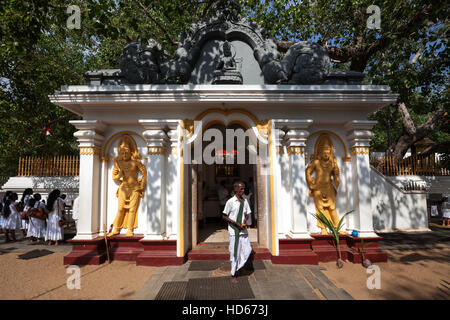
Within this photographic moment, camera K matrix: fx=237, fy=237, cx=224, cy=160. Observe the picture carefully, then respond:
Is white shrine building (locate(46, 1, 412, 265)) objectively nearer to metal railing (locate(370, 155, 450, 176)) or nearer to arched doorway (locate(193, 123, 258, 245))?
arched doorway (locate(193, 123, 258, 245))

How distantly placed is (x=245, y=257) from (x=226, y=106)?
3.38m

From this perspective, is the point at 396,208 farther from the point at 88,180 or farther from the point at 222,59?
the point at 88,180

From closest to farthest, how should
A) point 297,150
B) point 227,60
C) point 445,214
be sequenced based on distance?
point 297,150
point 227,60
point 445,214

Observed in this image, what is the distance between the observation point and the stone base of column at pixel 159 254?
5180 millimetres

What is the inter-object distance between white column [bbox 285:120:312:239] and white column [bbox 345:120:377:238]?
1.20 meters

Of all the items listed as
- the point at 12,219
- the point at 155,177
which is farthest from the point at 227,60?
the point at 12,219

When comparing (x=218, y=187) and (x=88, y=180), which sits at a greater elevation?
(x=88, y=180)

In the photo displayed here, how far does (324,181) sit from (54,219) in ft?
26.7

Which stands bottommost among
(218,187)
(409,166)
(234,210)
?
(234,210)

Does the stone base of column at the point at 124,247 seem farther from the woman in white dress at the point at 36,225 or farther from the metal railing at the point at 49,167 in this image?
the metal railing at the point at 49,167

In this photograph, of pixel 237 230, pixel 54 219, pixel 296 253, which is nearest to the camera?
pixel 237 230

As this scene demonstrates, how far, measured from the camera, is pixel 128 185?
5828 mm

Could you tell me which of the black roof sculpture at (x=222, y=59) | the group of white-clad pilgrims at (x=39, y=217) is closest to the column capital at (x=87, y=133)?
the black roof sculpture at (x=222, y=59)
